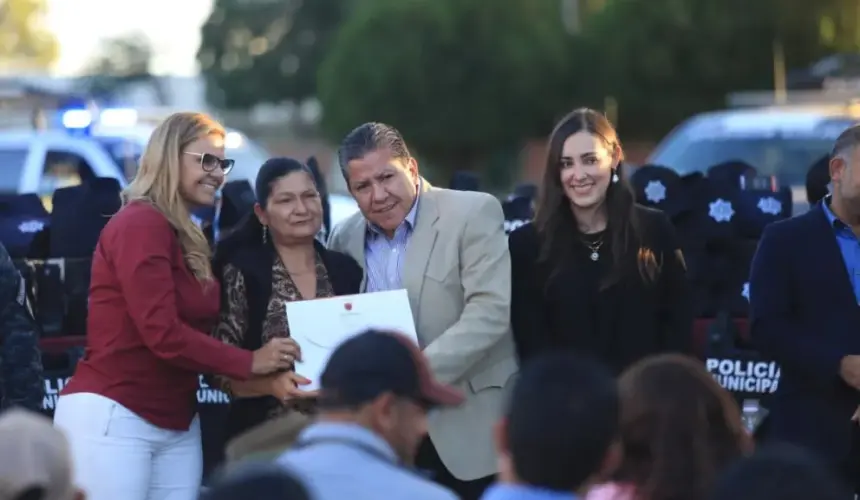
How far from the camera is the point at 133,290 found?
4551 millimetres

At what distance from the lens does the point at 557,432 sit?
2.97m

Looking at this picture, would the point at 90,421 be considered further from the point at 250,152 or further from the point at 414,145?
the point at 414,145

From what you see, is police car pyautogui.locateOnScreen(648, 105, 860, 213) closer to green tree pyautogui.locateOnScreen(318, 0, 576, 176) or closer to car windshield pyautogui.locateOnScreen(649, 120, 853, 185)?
car windshield pyautogui.locateOnScreen(649, 120, 853, 185)

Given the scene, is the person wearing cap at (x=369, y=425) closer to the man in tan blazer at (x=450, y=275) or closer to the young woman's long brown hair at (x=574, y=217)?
the man in tan blazer at (x=450, y=275)

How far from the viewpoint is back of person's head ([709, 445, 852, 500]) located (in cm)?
266

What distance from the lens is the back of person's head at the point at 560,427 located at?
2973mm

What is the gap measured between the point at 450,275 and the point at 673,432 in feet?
5.46

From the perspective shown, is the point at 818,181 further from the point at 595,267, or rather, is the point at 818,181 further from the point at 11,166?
the point at 11,166

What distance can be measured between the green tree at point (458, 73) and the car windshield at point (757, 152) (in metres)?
22.3

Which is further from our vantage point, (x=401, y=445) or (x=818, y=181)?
(x=818, y=181)

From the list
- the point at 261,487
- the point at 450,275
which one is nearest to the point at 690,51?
the point at 450,275

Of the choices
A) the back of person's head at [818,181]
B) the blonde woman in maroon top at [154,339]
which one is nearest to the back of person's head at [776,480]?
the blonde woman in maroon top at [154,339]

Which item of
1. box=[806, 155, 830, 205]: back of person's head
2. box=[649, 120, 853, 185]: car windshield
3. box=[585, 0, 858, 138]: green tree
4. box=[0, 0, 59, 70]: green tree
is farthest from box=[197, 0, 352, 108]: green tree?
box=[806, 155, 830, 205]: back of person's head

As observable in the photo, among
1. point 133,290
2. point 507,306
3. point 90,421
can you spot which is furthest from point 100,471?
point 507,306
